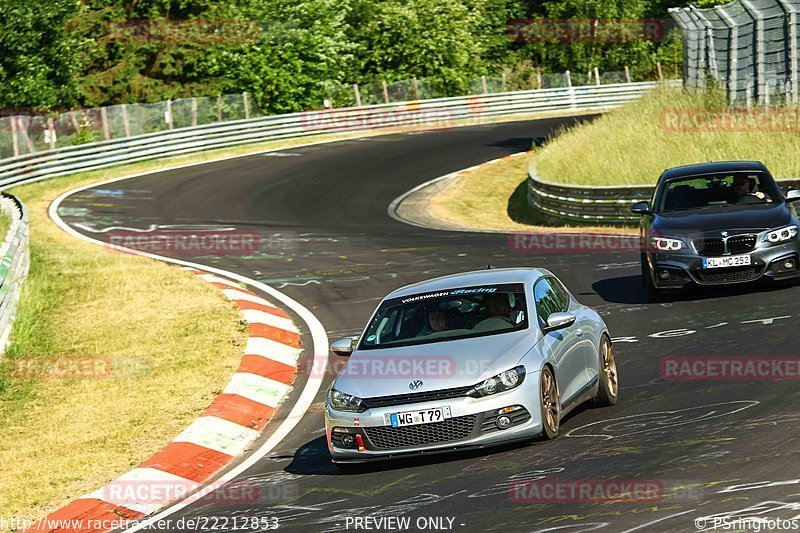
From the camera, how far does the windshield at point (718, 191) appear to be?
15.5 metres

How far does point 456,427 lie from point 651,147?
2070 cm

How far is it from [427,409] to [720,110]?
2385 centimetres

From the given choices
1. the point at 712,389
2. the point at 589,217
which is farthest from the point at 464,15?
the point at 712,389

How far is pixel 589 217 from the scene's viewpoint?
2506cm

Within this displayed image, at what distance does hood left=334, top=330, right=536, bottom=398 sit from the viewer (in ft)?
29.5

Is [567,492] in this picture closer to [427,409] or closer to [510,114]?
[427,409]

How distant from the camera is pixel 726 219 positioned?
1489cm

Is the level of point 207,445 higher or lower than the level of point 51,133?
higher

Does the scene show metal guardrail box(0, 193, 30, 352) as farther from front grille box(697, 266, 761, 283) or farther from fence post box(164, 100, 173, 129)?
fence post box(164, 100, 173, 129)

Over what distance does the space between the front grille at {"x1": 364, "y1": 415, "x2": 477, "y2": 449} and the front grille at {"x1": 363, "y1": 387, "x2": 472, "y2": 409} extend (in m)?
0.16

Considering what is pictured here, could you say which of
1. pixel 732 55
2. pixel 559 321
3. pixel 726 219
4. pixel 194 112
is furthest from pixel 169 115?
pixel 559 321

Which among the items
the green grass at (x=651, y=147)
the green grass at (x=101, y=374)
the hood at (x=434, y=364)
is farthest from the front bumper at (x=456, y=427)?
the green grass at (x=651, y=147)

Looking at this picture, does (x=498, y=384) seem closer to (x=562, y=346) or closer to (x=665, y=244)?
(x=562, y=346)

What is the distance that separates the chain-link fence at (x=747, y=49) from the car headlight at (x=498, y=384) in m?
21.8
